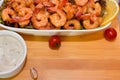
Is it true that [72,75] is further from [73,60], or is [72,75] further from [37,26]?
[37,26]

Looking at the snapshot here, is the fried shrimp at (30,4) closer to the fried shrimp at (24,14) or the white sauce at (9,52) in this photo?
the fried shrimp at (24,14)

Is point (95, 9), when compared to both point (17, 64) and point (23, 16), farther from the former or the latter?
point (17, 64)

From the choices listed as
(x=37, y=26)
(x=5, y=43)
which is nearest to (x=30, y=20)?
(x=37, y=26)

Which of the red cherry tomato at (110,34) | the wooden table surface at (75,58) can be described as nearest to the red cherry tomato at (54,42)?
the wooden table surface at (75,58)

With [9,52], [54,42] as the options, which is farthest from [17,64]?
[54,42]

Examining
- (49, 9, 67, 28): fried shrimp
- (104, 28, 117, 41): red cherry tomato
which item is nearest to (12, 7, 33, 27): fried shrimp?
(49, 9, 67, 28): fried shrimp

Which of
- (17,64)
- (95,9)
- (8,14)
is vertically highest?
(95,9)
